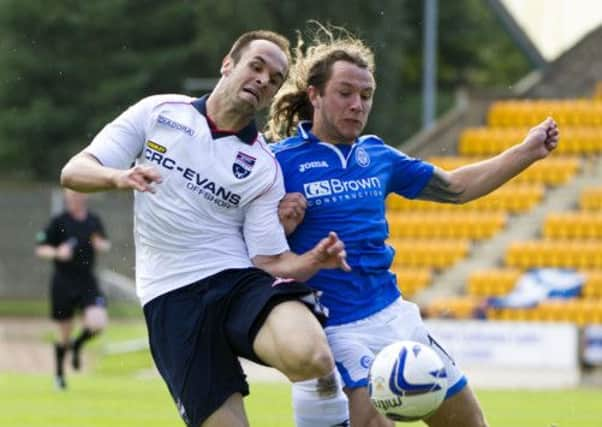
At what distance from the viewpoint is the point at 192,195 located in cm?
688

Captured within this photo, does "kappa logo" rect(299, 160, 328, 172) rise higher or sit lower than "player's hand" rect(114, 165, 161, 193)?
lower

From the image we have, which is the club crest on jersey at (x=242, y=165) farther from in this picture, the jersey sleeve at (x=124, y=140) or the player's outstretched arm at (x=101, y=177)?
the player's outstretched arm at (x=101, y=177)

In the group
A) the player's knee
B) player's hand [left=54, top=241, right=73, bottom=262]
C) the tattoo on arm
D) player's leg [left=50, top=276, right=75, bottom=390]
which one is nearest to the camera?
the player's knee

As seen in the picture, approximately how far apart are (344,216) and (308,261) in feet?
1.46

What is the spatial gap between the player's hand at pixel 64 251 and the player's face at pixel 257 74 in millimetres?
9857

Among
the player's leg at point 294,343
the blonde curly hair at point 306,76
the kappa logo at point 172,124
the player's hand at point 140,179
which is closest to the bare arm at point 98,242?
the blonde curly hair at point 306,76

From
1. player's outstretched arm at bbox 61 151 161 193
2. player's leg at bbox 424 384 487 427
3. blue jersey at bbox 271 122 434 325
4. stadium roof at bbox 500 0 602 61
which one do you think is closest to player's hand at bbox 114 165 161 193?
player's outstretched arm at bbox 61 151 161 193

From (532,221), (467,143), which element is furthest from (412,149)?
(532,221)

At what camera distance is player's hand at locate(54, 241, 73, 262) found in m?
16.6

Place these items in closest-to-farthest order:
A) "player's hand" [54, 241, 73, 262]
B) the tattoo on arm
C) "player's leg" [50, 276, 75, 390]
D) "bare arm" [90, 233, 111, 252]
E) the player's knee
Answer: the player's knee < the tattoo on arm < "player's leg" [50, 276, 75, 390] < "player's hand" [54, 241, 73, 262] < "bare arm" [90, 233, 111, 252]

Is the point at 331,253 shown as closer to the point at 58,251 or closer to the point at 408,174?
the point at 408,174

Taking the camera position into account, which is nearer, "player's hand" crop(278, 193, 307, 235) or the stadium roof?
"player's hand" crop(278, 193, 307, 235)

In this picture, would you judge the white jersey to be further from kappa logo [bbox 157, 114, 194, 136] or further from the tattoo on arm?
the tattoo on arm

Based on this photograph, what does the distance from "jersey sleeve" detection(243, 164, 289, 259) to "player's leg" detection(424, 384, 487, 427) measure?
1.06 meters
